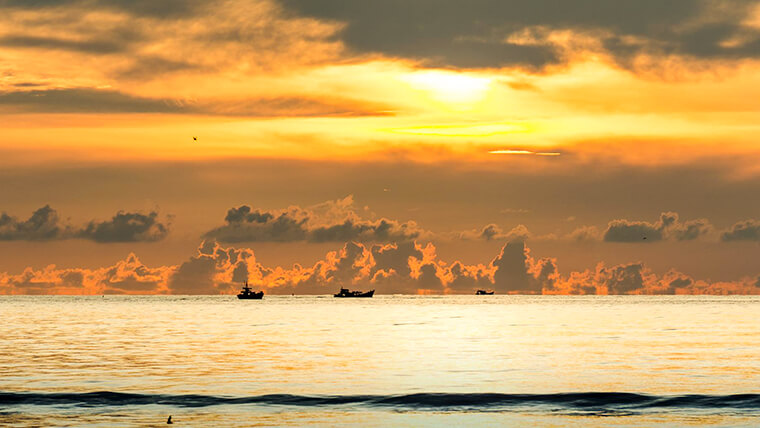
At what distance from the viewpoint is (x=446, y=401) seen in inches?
3484

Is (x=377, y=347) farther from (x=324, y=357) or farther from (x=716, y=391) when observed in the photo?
(x=716, y=391)

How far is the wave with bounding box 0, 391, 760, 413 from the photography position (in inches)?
3319

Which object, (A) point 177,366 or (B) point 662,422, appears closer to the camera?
(B) point 662,422

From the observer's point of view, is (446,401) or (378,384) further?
(378,384)

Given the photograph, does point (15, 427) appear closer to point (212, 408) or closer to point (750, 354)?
point (212, 408)

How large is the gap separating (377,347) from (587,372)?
48411mm

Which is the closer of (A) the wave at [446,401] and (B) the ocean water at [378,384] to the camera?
(B) the ocean water at [378,384]

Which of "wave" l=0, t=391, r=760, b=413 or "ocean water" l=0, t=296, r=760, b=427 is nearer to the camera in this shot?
"ocean water" l=0, t=296, r=760, b=427

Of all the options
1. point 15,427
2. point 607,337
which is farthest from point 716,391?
point 607,337

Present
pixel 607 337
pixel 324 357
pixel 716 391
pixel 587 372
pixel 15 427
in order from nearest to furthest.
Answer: pixel 15 427, pixel 716 391, pixel 587 372, pixel 324 357, pixel 607 337

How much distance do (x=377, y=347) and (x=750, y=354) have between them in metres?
55.4

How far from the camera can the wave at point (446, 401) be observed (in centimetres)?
8431

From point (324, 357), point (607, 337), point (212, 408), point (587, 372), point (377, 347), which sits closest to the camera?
point (212, 408)

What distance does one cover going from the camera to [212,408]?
82438mm
